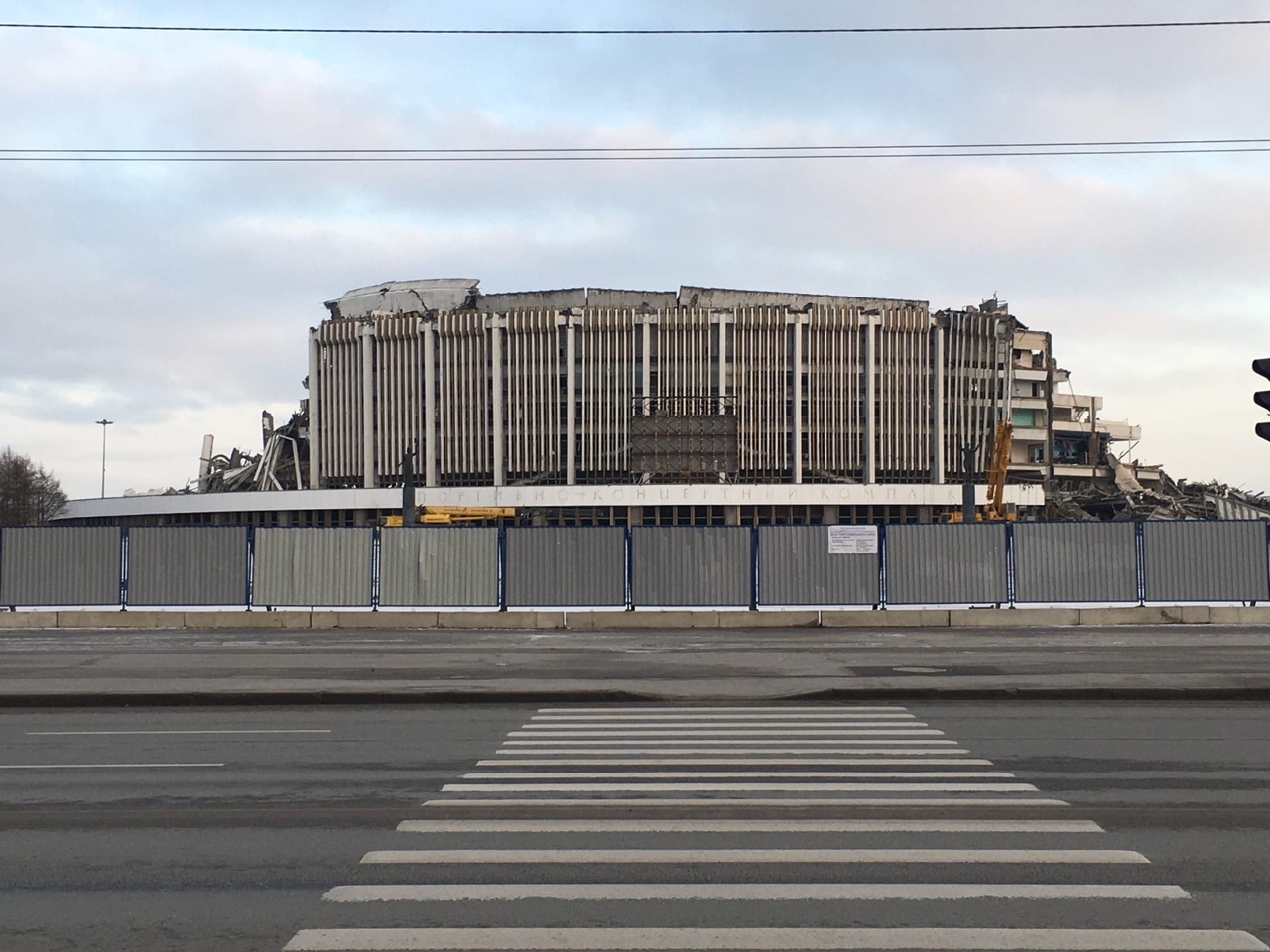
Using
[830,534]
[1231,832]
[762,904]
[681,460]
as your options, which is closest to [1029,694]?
[1231,832]

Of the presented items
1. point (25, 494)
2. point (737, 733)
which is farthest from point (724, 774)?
point (25, 494)

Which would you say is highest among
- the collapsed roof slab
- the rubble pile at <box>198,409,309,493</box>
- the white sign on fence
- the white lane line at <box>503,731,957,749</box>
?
the collapsed roof slab

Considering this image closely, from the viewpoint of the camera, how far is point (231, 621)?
31.9 metres

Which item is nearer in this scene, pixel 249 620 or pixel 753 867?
pixel 753 867

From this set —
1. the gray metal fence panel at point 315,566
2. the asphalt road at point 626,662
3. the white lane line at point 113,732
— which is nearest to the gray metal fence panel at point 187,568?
the gray metal fence panel at point 315,566

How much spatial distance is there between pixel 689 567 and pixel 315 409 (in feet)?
265

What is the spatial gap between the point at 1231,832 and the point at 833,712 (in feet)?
22.8

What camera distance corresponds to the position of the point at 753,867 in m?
7.60

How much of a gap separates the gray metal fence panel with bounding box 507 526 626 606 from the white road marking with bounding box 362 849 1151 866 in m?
24.6

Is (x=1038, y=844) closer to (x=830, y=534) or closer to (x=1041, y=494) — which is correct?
(x=830, y=534)

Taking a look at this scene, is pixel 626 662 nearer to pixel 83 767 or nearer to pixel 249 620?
pixel 83 767

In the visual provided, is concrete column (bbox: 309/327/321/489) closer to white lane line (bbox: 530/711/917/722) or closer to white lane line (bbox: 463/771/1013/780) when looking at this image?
white lane line (bbox: 530/711/917/722)

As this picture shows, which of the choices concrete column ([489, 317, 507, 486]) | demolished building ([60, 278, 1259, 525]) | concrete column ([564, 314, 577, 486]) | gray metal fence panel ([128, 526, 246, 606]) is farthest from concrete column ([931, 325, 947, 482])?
gray metal fence panel ([128, 526, 246, 606])

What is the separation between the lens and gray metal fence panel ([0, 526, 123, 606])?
3325cm
